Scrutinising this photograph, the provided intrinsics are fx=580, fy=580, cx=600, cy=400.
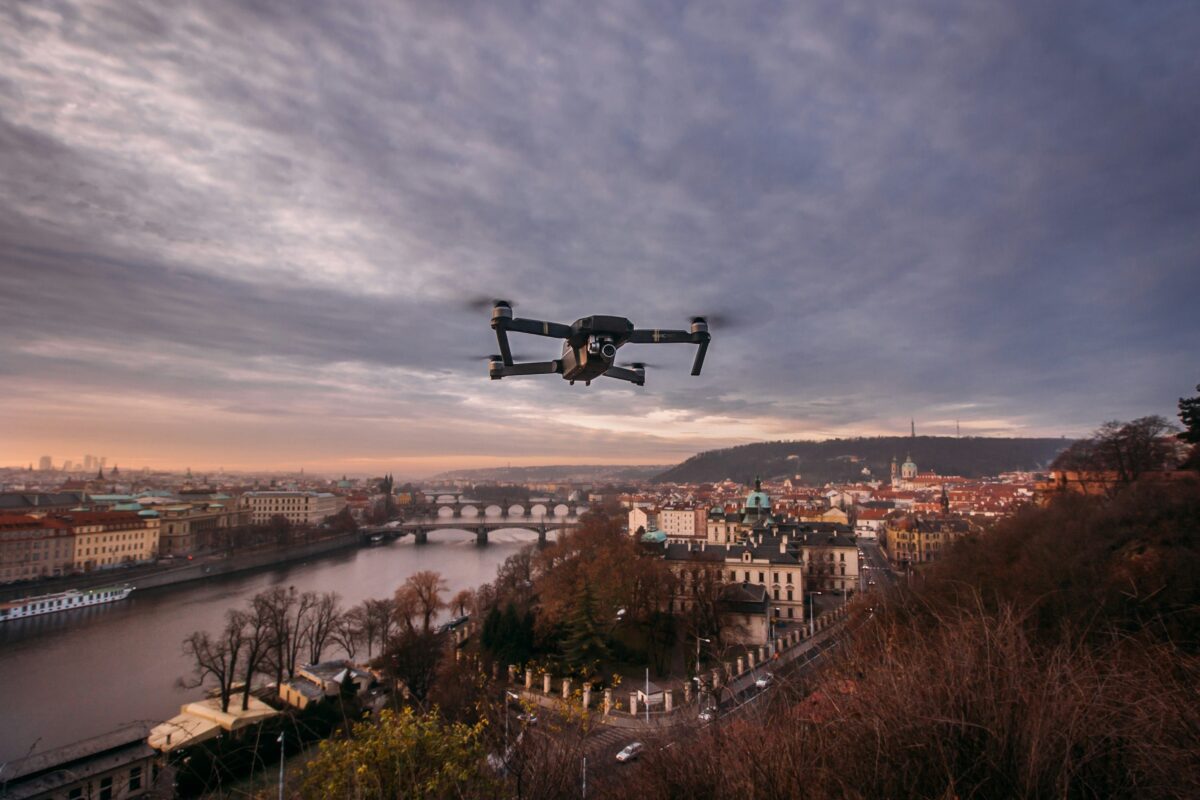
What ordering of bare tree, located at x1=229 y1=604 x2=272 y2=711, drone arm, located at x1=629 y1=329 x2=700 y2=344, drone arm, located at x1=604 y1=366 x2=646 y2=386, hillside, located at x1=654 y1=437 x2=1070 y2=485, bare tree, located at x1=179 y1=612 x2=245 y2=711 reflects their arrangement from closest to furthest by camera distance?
drone arm, located at x1=629 y1=329 x2=700 y2=344, drone arm, located at x1=604 y1=366 x2=646 y2=386, bare tree, located at x1=179 y1=612 x2=245 y2=711, bare tree, located at x1=229 y1=604 x2=272 y2=711, hillside, located at x1=654 y1=437 x2=1070 y2=485

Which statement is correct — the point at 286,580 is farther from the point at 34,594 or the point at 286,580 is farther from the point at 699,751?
the point at 699,751

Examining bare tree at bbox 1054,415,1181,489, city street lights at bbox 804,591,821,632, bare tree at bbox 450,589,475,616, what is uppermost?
bare tree at bbox 1054,415,1181,489

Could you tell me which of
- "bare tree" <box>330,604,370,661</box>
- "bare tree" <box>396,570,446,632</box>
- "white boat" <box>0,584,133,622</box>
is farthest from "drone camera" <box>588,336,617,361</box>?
"white boat" <box>0,584,133,622</box>

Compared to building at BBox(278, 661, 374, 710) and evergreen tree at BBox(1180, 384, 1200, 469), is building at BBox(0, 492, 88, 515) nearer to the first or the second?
building at BBox(278, 661, 374, 710)

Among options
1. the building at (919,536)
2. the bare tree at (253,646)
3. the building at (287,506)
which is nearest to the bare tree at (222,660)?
the bare tree at (253,646)

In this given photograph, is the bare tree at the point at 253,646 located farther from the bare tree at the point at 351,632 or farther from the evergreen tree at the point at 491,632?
the evergreen tree at the point at 491,632

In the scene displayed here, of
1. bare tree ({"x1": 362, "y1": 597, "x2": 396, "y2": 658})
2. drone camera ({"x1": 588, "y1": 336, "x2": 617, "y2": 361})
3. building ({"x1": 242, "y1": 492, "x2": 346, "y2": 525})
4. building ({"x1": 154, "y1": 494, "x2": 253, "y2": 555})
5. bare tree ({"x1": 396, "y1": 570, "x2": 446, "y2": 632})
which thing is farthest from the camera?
building ({"x1": 242, "y1": 492, "x2": 346, "y2": 525})
